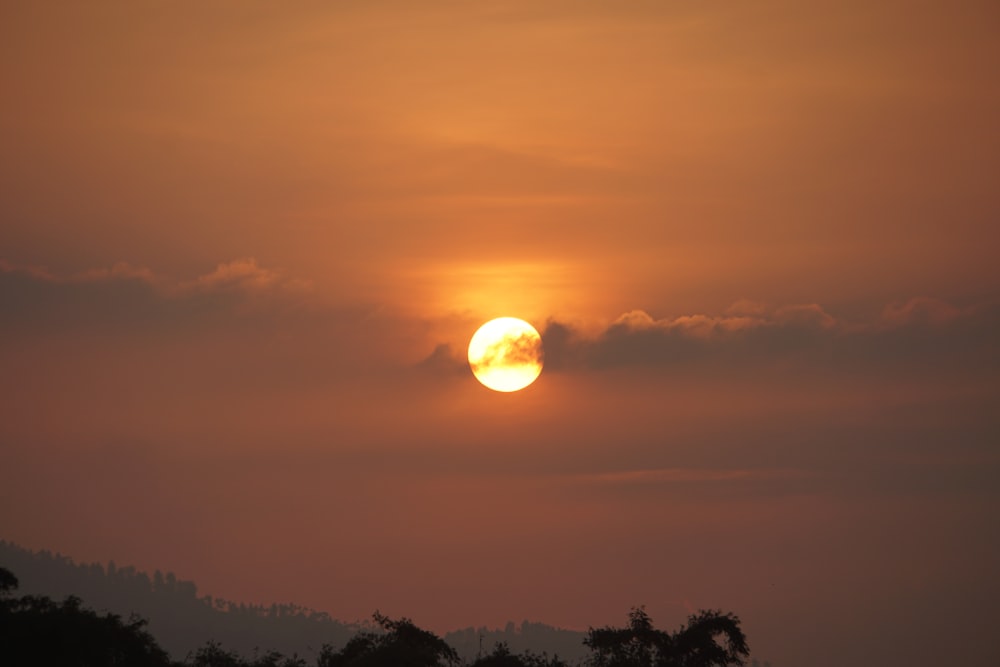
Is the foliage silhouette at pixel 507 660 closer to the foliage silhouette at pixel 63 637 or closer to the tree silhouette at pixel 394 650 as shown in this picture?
the tree silhouette at pixel 394 650

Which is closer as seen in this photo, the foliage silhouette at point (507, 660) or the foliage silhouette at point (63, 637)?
the foliage silhouette at point (63, 637)

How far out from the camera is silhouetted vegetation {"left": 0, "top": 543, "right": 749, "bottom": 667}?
91375 millimetres

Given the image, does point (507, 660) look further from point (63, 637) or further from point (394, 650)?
point (63, 637)

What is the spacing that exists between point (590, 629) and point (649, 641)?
7610 millimetres

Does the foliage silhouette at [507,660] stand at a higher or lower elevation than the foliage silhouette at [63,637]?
higher

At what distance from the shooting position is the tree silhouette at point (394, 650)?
10025 cm

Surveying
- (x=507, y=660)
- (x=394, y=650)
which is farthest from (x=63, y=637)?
(x=507, y=660)

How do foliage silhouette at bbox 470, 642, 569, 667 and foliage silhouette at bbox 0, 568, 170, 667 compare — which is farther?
foliage silhouette at bbox 470, 642, 569, 667

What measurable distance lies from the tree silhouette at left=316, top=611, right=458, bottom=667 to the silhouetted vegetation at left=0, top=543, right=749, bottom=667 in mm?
72

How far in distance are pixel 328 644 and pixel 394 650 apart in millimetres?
11637

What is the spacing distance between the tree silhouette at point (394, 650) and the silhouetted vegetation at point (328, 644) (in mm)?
72

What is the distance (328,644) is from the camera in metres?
111

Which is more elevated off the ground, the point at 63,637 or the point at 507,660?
the point at 507,660

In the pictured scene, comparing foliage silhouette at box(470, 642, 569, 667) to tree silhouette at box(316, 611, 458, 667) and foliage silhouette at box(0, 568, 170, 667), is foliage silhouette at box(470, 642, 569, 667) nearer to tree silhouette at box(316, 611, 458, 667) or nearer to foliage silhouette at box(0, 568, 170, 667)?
tree silhouette at box(316, 611, 458, 667)
